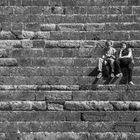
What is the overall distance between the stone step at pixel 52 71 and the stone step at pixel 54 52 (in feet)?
2.38

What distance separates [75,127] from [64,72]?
7.11 ft

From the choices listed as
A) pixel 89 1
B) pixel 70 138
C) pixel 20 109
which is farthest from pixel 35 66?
pixel 89 1

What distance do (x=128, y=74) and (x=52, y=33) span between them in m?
3.14

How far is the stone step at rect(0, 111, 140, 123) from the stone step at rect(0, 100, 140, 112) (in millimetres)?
198

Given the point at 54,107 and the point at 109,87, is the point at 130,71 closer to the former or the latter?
the point at 109,87

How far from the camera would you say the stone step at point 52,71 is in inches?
502

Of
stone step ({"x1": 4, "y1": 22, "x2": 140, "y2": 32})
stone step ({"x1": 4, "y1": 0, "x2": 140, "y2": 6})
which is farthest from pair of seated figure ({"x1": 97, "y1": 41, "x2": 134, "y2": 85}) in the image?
stone step ({"x1": 4, "y1": 0, "x2": 140, "y2": 6})

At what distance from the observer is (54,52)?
44.5 feet

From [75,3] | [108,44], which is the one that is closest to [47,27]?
[75,3]

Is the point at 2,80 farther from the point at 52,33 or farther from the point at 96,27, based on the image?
the point at 96,27

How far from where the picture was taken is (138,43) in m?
13.8

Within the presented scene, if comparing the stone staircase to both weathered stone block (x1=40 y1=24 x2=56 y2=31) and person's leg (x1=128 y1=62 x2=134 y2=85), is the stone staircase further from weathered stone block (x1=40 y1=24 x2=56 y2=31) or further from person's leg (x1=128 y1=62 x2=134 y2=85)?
person's leg (x1=128 y1=62 x2=134 y2=85)

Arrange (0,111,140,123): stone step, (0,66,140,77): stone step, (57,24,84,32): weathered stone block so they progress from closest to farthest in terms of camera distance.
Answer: (0,111,140,123): stone step, (0,66,140,77): stone step, (57,24,84,32): weathered stone block

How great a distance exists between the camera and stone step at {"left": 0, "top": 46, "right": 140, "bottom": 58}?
44.4 feet
